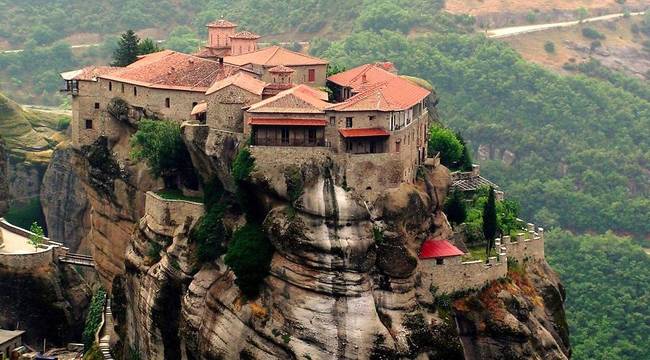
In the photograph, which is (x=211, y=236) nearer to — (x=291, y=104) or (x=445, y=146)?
(x=291, y=104)

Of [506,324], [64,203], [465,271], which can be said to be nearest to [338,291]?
[465,271]

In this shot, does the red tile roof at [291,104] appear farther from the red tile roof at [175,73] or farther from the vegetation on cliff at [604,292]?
the vegetation on cliff at [604,292]

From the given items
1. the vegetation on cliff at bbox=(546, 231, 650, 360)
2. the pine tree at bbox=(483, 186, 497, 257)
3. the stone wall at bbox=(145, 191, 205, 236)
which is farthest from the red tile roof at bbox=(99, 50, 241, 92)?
the vegetation on cliff at bbox=(546, 231, 650, 360)

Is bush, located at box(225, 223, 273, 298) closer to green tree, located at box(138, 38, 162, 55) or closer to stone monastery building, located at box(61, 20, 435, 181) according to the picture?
stone monastery building, located at box(61, 20, 435, 181)

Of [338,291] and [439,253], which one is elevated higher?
[439,253]

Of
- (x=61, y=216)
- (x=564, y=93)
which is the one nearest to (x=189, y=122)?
(x=61, y=216)

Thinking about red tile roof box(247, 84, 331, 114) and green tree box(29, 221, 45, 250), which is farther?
green tree box(29, 221, 45, 250)
